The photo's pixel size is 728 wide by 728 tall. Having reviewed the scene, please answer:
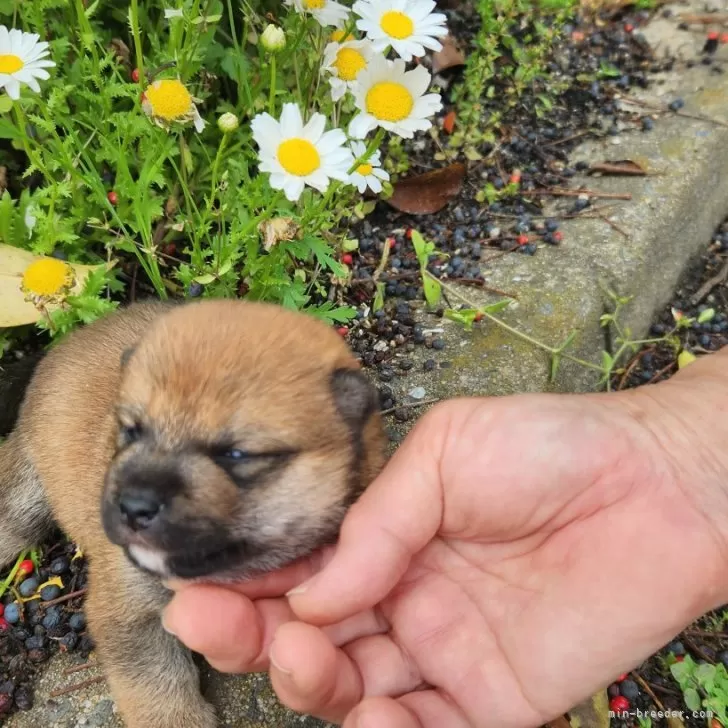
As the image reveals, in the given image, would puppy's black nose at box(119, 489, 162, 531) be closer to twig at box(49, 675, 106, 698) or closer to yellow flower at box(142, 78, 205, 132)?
twig at box(49, 675, 106, 698)

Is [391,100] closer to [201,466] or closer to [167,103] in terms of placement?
[167,103]

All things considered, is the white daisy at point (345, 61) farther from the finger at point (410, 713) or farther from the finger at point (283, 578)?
the finger at point (410, 713)

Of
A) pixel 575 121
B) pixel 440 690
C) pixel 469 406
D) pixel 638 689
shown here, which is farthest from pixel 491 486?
pixel 575 121

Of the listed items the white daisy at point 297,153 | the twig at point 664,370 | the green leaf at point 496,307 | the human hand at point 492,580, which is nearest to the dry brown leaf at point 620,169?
the twig at point 664,370

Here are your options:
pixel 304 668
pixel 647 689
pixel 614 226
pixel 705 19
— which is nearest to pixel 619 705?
pixel 647 689

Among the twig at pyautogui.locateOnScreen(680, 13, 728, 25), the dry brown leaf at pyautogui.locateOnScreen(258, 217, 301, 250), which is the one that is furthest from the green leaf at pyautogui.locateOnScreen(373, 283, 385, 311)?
the twig at pyautogui.locateOnScreen(680, 13, 728, 25)

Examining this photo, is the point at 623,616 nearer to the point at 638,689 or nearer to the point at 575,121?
the point at 638,689
